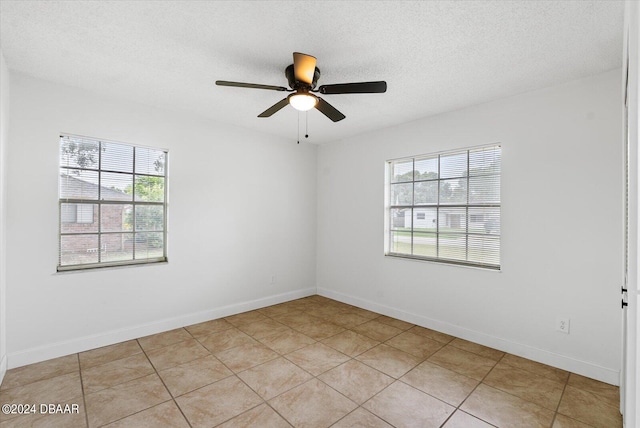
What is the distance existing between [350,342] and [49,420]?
2.53 meters

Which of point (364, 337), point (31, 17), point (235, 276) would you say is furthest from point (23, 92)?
point (364, 337)

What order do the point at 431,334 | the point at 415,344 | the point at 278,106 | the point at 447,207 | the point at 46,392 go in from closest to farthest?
1. the point at 46,392
2. the point at 278,106
3. the point at 415,344
4. the point at 431,334
5. the point at 447,207

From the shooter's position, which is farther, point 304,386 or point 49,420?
point 304,386

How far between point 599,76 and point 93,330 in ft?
17.5

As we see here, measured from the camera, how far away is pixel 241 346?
3211 mm

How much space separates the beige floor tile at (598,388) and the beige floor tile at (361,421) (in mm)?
1746

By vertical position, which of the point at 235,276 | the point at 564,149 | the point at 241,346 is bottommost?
the point at 241,346

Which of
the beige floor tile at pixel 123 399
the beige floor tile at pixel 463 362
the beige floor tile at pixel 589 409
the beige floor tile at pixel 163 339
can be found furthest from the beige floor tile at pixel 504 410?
the beige floor tile at pixel 163 339

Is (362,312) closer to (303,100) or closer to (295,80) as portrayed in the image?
(303,100)

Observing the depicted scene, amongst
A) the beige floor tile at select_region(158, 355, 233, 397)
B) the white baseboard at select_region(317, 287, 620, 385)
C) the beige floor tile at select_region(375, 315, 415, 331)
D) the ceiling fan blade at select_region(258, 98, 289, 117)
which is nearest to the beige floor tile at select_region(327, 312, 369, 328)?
the beige floor tile at select_region(375, 315, 415, 331)

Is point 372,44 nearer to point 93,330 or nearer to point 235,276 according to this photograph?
point 235,276

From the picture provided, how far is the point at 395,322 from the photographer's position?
396cm

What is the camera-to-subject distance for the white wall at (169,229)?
276 centimetres

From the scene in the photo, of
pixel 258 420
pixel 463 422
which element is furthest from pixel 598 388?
pixel 258 420
